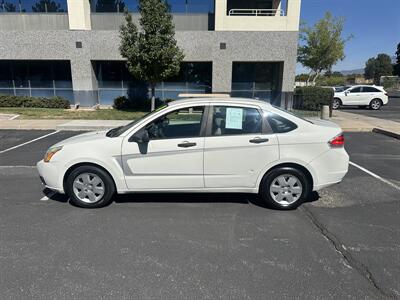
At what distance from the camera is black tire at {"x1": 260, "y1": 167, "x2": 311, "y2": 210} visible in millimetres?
4176

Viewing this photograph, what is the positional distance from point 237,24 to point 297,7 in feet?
11.3

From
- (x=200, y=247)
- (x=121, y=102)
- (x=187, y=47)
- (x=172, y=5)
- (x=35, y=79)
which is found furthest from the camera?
(x=35, y=79)

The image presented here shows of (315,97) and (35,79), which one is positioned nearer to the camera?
(315,97)

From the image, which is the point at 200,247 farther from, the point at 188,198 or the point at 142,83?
the point at 142,83

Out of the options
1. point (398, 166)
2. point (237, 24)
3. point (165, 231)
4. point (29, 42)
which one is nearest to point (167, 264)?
point (165, 231)

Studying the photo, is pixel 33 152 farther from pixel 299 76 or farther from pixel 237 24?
pixel 299 76

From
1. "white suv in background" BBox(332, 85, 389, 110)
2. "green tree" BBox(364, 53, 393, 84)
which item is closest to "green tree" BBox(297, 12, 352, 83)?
"white suv in background" BBox(332, 85, 389, 110)

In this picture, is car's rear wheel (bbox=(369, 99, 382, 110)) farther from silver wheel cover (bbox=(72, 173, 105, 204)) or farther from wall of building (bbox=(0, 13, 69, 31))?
silver wheel cover (bbox=(72, 173, 105, 204))

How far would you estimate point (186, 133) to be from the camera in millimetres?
4160

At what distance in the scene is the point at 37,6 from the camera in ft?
56.7

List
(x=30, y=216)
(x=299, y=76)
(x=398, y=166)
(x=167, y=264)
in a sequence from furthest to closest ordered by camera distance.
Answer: (x=299, y=76)
(x=398, y=166)
(x=30, y=216)
(x=167, y=264)

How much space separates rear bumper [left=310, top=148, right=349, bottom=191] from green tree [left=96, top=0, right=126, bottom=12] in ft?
54.9

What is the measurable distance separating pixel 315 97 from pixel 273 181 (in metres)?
13.1

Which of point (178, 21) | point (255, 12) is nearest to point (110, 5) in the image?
point (178, 21)
